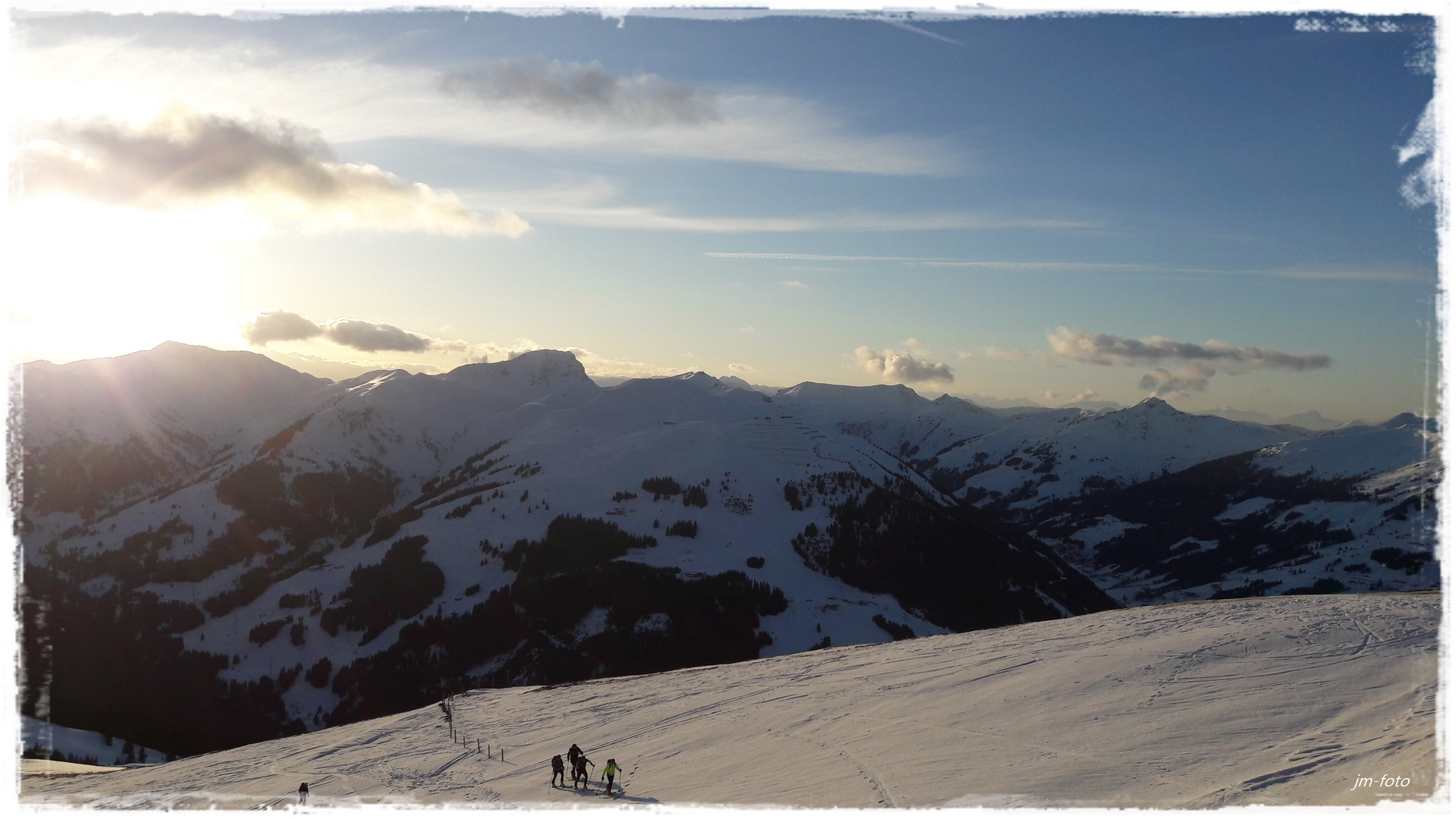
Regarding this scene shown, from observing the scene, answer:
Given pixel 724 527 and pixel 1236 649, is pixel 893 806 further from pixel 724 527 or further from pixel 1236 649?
pixel 724 527

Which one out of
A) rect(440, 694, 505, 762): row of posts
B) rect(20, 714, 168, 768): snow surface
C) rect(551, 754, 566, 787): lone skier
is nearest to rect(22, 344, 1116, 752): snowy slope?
rect(20, 714, 168, 768): snow surface

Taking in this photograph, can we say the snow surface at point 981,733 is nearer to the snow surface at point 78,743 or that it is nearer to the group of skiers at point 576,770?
the group of skiers at point 576,770

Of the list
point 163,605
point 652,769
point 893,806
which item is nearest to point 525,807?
point 652,769

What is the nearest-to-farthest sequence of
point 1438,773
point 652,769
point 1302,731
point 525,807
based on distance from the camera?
point 1438,773 < point 1302,731 < point 525,807 < point 652,769

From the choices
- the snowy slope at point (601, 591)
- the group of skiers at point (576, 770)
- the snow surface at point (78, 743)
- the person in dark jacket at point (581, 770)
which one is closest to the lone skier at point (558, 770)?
the group of skiers at point (576, 770)

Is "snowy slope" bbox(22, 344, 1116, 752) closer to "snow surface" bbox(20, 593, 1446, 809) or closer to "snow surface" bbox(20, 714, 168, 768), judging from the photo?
"snow surface" bbox(20, 714, 168, 768)

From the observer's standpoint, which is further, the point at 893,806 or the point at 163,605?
the point at 163,605

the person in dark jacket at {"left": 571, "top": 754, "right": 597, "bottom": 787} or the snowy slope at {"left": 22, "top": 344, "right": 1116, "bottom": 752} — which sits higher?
the person in dark jacket at {"left": 571, "top": 754, "right": 597, "bottom": 787}

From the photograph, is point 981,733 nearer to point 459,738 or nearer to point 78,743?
point 459,738
